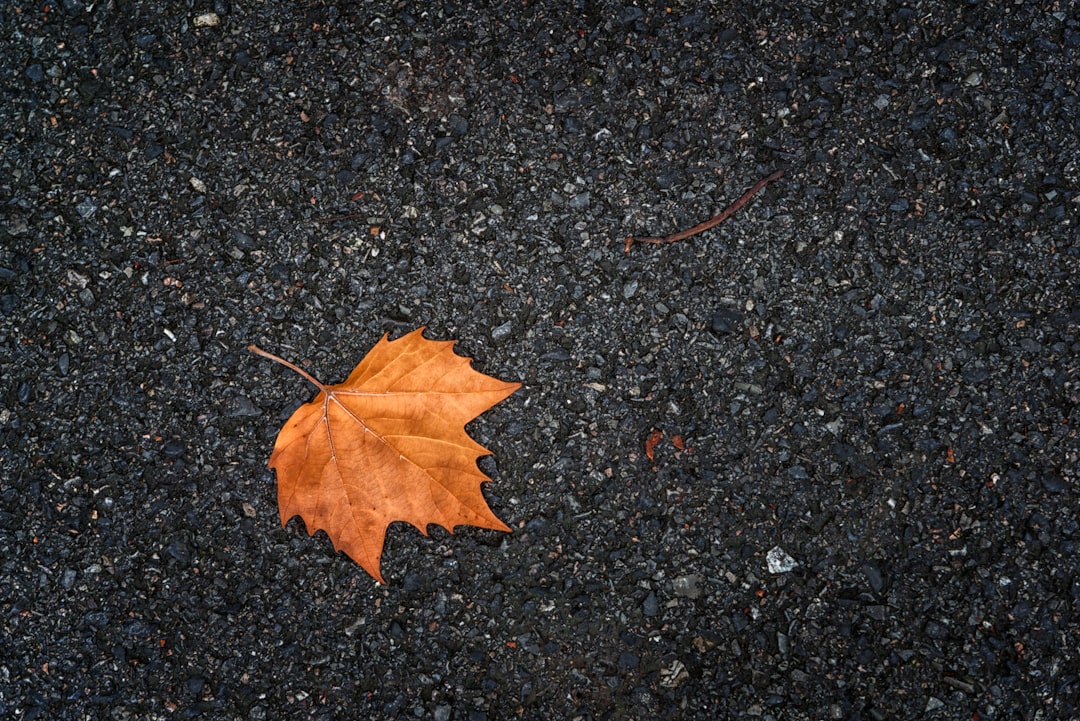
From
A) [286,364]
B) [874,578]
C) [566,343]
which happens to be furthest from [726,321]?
[286,364]

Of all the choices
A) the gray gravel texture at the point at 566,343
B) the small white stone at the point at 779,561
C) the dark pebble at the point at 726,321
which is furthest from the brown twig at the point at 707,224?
the small white stone at the point at 779,561

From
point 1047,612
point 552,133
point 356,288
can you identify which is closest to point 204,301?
point 356,288

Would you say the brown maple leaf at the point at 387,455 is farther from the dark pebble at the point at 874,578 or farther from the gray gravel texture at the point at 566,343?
the dark pebble at the point at 874,578

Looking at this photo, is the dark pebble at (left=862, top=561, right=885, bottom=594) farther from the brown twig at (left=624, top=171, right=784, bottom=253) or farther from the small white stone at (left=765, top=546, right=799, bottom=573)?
the brown twig at (left=624, top=171, right=784, bottom=253)

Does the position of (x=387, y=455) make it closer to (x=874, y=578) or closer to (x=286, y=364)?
(x=286, y=364)

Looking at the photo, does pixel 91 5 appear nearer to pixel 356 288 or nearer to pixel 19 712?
pixel 356 288
